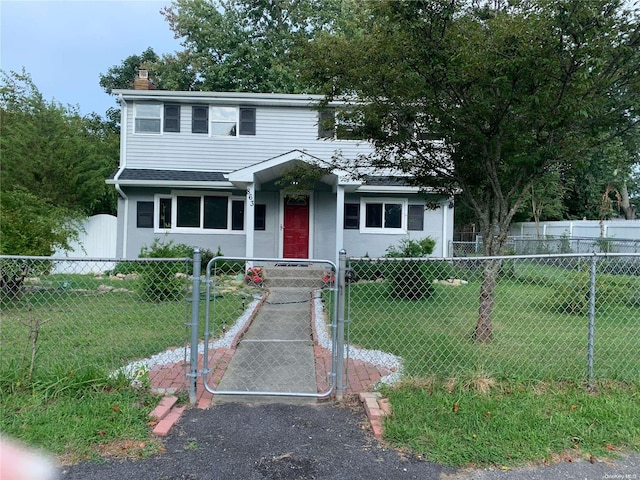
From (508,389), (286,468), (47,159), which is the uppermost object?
(47,159)

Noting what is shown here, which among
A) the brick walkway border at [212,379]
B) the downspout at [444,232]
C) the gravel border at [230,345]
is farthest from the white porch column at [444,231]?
the brick walkway border at [212,379]

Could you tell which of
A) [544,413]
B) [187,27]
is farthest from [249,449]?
[187,27]

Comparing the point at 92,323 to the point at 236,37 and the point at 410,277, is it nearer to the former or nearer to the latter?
the point at 410,277

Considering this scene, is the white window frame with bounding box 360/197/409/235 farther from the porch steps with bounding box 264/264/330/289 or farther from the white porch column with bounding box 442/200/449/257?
the porch steps with bounding box 264/264/330/289

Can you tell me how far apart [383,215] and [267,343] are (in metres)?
8.82

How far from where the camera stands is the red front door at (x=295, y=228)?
45.4 ft

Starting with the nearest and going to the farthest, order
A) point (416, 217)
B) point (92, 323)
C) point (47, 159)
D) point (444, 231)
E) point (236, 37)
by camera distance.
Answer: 1. point (92, 323)
2. point (416, 217)
3. point (444, 231)
4. point (47, 159)
5. point (236, 37)

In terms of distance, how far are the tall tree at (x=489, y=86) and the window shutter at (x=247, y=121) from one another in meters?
7.81

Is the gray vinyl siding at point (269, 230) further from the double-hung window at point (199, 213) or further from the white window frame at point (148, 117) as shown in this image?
the white window frame at point (148, 117)

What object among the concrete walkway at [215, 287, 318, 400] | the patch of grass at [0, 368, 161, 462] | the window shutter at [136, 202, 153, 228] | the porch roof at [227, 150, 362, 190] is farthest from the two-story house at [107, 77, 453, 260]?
the patch of grass at [0, 368, 161, 462]

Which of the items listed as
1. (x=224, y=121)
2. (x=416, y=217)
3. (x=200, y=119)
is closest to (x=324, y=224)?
(x=416, y=217)

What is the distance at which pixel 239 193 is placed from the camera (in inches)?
537

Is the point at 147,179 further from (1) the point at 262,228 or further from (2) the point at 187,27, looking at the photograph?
(2) the point at 187,27

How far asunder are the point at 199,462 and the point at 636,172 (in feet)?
121
